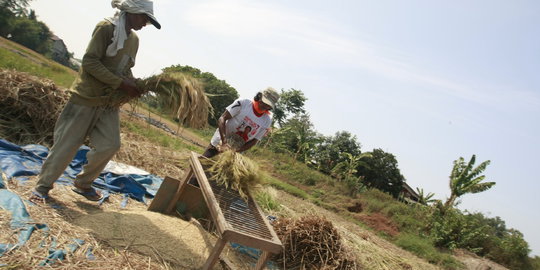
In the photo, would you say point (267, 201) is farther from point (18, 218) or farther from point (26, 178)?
point (18, 218)

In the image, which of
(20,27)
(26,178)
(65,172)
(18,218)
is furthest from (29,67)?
(20,27)

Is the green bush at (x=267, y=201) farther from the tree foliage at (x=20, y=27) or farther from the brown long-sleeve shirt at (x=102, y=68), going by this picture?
the tree foliage at (x=20, y=27)

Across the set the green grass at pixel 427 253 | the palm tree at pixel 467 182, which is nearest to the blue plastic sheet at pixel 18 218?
the green grass at pixel 427 253

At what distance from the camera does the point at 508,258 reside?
14.0 meters

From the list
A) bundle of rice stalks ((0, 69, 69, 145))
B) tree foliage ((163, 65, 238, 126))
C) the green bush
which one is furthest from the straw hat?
bundle of rice stalks ((0, 69, 69, 145))

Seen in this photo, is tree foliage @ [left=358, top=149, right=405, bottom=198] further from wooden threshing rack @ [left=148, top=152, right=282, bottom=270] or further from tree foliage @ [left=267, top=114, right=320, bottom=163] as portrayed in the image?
wooden threshing rack @ [left=148, top=152, right=282, bottom=270]

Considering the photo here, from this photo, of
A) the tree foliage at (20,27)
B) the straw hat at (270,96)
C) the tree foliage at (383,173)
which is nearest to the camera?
the straw hat at (270,96)

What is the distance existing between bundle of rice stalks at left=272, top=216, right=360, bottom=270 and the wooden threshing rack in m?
0.97

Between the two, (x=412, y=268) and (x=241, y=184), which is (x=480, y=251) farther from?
(x=241, y=184)

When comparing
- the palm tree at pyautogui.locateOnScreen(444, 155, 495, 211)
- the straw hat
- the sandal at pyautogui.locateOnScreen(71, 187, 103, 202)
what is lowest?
the sandal at pyautogui.locateOnScreen(71, 187, 103, 202)

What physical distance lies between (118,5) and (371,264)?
4080 mm

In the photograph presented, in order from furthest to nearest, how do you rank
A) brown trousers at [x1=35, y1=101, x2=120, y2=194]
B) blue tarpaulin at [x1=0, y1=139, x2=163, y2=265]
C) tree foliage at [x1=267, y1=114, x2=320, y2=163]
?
tree foliage at [x1=267, y1=114, x2=320, y2=163], brown trousers at [x1=35, y1=101, x2=120, y2=194], blue tarpaulin at [x1=0, y1=139, x2=163, y2=265]

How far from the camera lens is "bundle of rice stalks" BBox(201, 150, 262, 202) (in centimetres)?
327

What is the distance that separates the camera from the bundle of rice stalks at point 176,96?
10.3 ft
